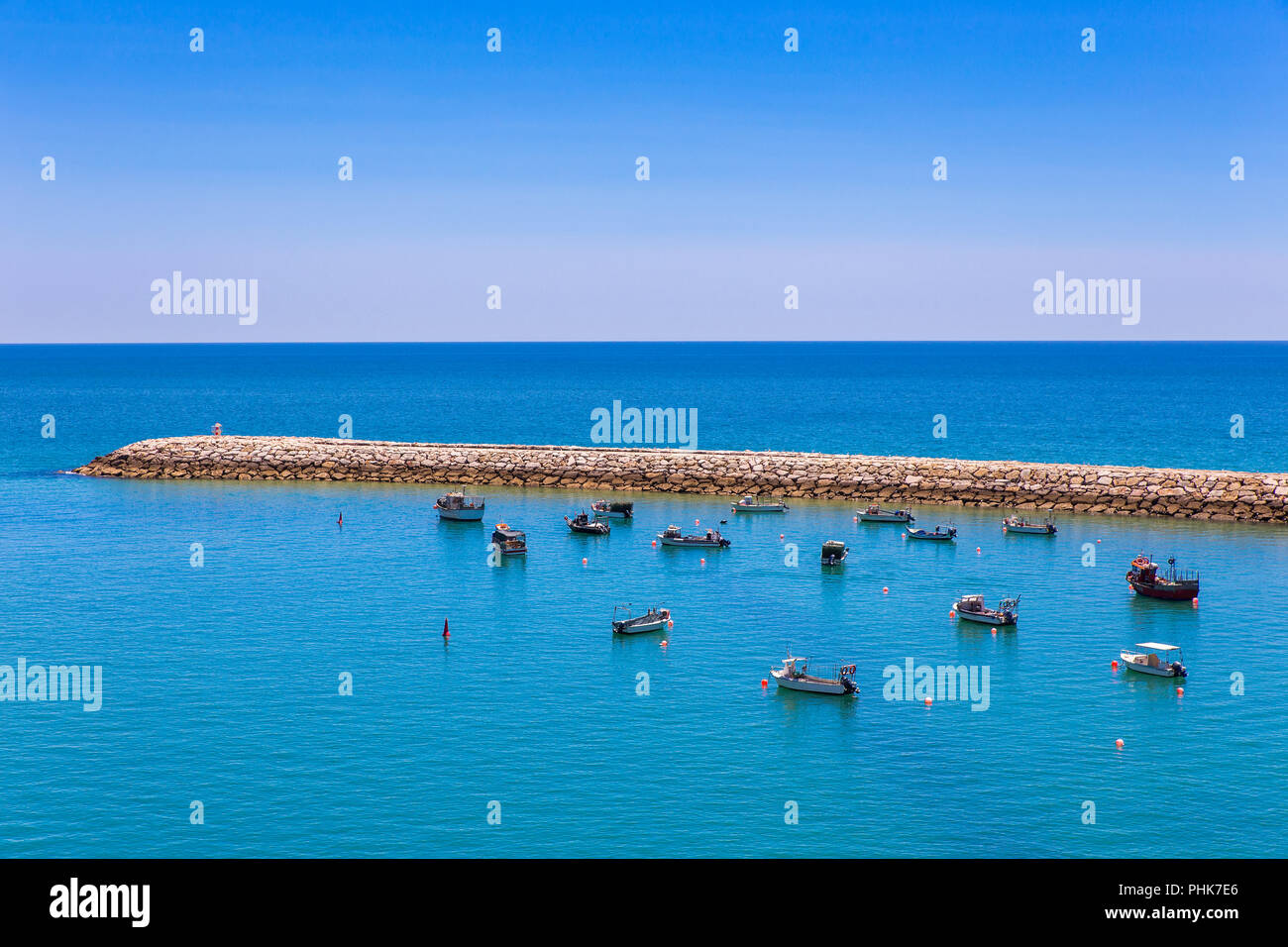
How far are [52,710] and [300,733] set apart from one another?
12389 millimetres

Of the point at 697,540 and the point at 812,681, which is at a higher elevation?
the point at 697,540

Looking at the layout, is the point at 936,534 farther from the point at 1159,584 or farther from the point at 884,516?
the point at 1159,584

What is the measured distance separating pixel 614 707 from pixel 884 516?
51.5 meters

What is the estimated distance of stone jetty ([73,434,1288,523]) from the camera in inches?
3920

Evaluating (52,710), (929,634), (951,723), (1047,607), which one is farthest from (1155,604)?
(52,710)

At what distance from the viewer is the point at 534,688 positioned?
5256 cm

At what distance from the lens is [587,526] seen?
90.1 metres

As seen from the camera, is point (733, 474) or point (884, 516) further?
point (733, 474)

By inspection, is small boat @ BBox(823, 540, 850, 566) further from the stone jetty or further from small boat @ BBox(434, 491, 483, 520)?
small boat @ BBox(434, 491, 483, 520)

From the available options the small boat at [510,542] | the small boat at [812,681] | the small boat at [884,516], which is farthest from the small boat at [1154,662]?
the small boat at [510,542]

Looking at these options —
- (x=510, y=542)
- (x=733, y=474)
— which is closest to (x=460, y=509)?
(x=510, y=542)

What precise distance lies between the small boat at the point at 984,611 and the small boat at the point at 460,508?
45124 mm
